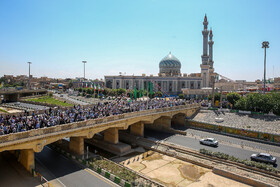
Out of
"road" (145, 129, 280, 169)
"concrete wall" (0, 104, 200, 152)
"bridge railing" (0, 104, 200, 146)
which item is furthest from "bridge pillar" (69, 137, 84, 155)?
"road" (145, 129, 280, 169)

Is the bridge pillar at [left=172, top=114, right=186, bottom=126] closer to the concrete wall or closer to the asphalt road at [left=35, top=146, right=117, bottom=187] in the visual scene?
the concrete wall

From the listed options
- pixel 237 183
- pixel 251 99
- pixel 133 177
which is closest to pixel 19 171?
pixel 133 177

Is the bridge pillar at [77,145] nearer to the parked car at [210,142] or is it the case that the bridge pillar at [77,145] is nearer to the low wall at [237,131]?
the parked car at [210,142]

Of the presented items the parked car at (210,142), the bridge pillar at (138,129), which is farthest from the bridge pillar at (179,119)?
the parked car at (210,142)

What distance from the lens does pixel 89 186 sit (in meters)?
20.0

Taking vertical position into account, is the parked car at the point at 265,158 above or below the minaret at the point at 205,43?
below

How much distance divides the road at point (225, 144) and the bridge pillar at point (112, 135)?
9232mm

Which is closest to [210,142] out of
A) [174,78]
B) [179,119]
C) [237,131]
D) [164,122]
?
[237,131]

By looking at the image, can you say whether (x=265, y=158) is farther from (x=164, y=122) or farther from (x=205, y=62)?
(x=205, y=62)

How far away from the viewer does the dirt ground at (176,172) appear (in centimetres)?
2336

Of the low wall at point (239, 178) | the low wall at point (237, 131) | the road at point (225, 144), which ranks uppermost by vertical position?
the low wall at point (237, 131)

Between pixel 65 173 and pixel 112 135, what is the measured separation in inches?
458

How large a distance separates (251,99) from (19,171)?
47.9 m

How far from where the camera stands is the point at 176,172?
26.1 metres
